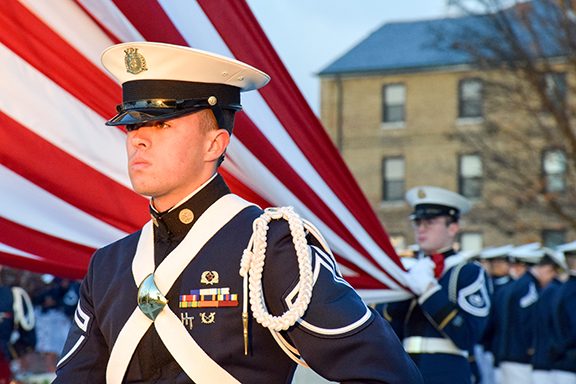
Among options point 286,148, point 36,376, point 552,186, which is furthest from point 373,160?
point 286,148


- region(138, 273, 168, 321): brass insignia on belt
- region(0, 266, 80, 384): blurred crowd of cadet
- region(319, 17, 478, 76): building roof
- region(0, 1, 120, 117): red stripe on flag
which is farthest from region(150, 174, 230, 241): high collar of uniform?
region(319, 17, 478, 76): building roof

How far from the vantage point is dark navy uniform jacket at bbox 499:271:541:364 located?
505 inches

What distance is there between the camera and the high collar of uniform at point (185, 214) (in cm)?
307

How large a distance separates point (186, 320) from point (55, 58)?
1706mm

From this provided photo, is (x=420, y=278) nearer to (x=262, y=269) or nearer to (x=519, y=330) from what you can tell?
(x=262, y=269)

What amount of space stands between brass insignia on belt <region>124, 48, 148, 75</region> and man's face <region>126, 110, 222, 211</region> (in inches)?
8.3

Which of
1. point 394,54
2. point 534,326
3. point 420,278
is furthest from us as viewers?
point 394,54

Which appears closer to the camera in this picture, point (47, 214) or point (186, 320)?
point (186, 320)

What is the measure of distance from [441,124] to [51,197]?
34.2 m

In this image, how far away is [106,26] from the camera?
4.36 metres

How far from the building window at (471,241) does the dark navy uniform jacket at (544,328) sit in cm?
2569

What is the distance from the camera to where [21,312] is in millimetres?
10125

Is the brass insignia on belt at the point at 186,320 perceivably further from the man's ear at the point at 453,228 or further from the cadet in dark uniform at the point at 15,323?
the cadet in dark uniform at the point at 15,323

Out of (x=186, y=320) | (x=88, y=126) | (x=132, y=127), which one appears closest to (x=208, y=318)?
(x=186, y=320)
